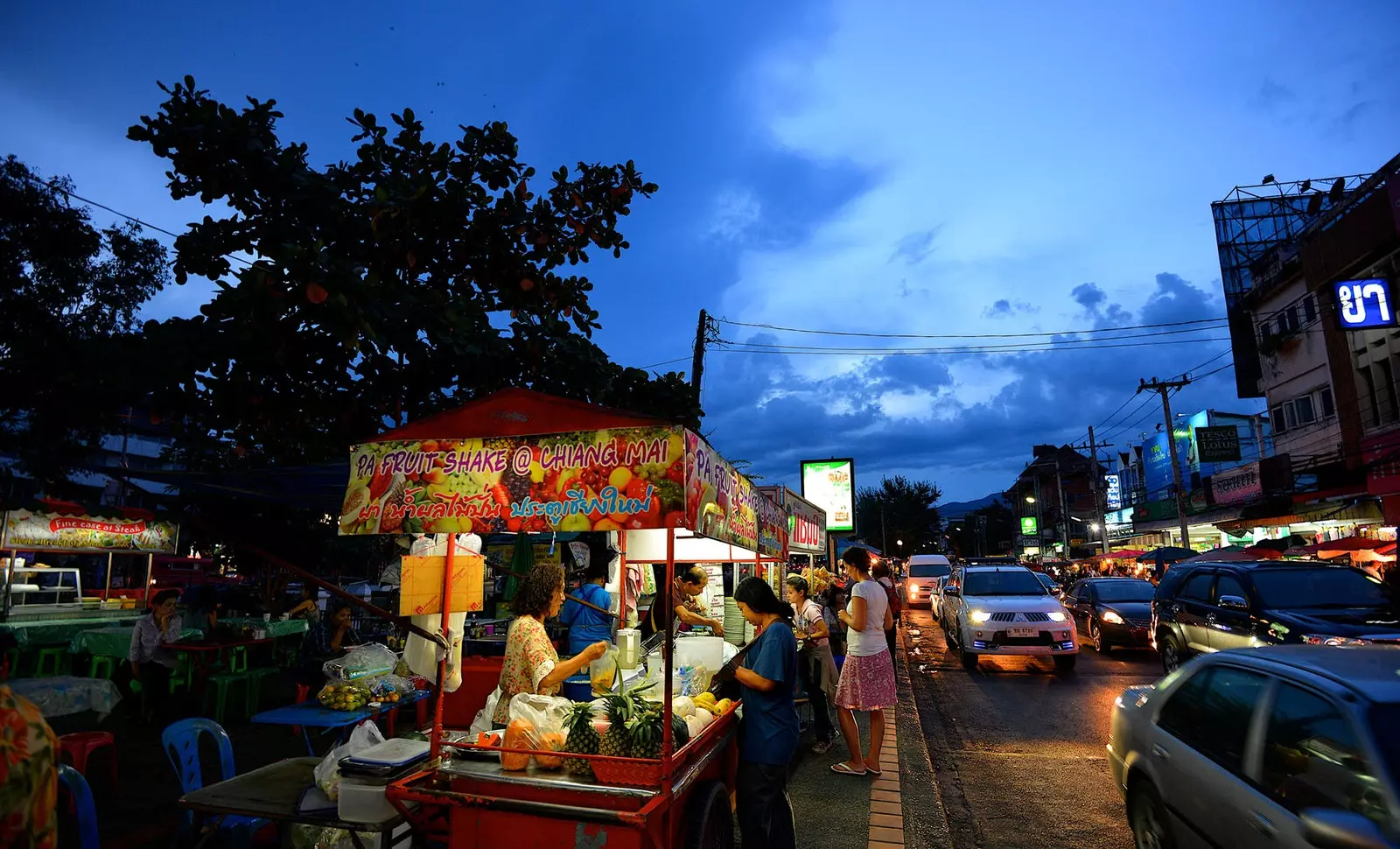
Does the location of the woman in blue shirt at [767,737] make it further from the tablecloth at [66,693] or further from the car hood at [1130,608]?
the car hood at [1130,608]

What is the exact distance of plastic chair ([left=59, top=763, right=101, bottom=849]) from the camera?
141 inches

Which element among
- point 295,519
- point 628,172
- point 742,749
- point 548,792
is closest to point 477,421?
point 548,792

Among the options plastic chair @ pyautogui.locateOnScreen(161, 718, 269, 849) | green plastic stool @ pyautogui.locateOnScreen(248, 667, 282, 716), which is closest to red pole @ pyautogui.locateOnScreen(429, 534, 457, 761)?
plastic chair @ pyautogui.locateOnScreen(161, 718, 269, 849)

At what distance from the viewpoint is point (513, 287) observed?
24.1ft

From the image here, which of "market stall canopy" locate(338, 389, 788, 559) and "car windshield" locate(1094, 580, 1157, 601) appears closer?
"market stall canopy" locate(338, 389, 788, 559)

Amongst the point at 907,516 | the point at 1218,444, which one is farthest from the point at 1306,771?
the point at 907,516

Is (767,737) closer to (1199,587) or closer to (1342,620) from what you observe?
(1342,620)

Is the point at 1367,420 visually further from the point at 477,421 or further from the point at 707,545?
the point at 477,421

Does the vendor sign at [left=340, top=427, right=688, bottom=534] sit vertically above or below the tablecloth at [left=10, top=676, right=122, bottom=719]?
above

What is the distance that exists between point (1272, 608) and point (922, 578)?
1886cm

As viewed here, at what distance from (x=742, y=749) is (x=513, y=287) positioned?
5.21m

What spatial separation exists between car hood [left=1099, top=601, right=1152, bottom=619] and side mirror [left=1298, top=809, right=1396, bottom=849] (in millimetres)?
12395

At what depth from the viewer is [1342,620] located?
→ 24.4ft

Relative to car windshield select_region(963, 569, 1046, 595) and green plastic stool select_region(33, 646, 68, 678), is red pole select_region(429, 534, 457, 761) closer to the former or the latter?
green plastic stool select_region(33, 646, 68, 678)
